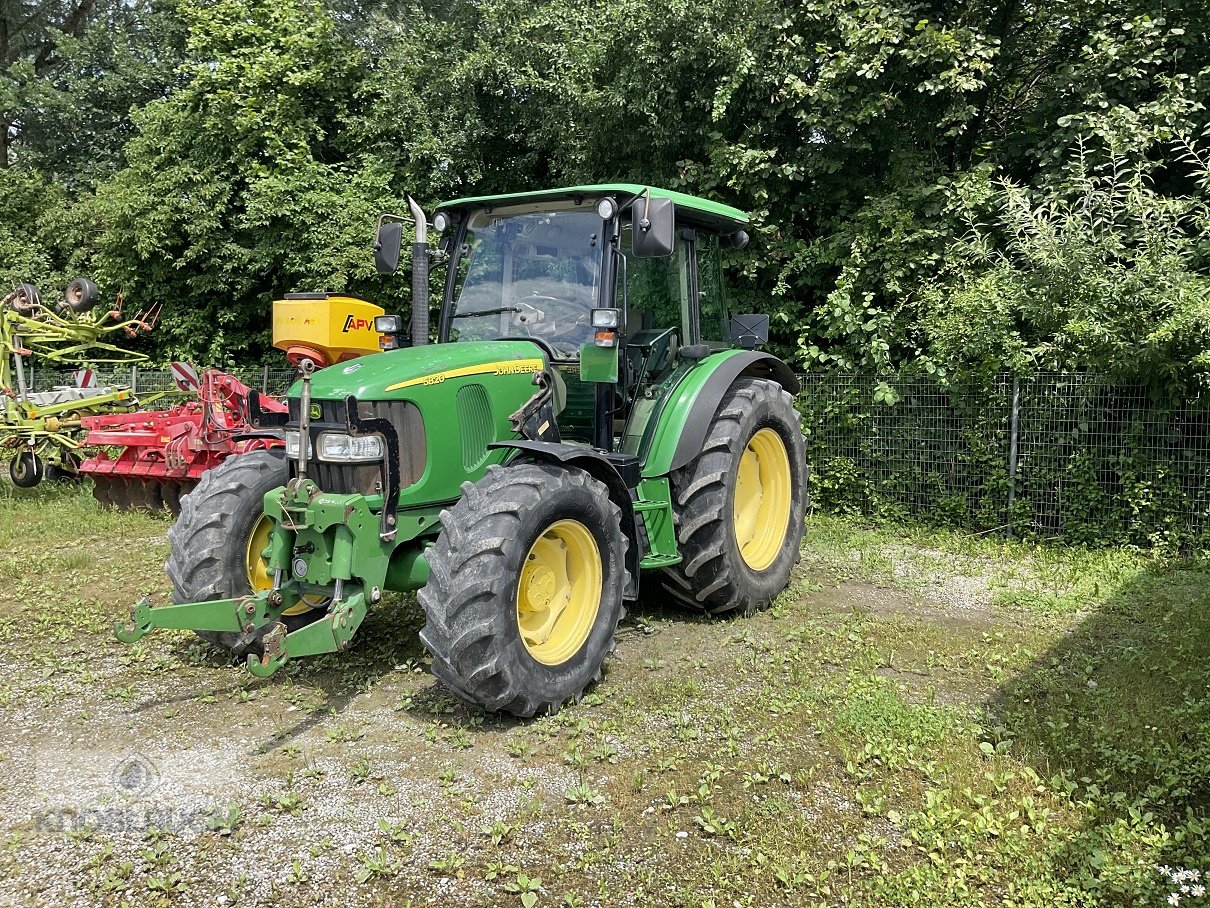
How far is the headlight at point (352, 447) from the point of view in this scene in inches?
163

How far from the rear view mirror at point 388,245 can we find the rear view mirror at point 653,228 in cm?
138

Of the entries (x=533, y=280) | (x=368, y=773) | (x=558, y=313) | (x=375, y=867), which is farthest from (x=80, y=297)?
(x=375, y=867)

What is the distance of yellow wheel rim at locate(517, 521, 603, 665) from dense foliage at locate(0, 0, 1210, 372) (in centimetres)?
474

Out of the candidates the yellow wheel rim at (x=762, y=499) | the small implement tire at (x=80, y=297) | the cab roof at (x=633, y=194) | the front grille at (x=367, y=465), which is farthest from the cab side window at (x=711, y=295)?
the small implement tire at (x=80, y=297)

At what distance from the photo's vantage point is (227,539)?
4477mm

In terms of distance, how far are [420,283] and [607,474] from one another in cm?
150

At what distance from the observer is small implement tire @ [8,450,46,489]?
9.66 meters

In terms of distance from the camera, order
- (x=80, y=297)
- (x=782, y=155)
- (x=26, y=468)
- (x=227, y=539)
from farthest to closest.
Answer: (x=80, y=297)
(x=782, y=155)
(x=26, y=468)
(x=227, y=539)

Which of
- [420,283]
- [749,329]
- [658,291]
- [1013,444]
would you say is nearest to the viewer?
[420,283]

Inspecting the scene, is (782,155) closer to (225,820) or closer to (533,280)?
(533,280)

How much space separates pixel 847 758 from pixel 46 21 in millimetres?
25084

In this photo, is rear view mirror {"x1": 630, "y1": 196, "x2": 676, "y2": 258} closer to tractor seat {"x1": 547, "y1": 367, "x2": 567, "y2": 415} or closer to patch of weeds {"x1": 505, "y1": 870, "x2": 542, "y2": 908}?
tractor seat {"x1": 547, "y1": 367, "x2": 567, "y2": 415}

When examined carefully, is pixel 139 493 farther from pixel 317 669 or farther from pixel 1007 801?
pixel 1007 801

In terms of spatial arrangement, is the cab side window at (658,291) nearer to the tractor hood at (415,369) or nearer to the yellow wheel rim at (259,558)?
the tractor hood at (415,369)
